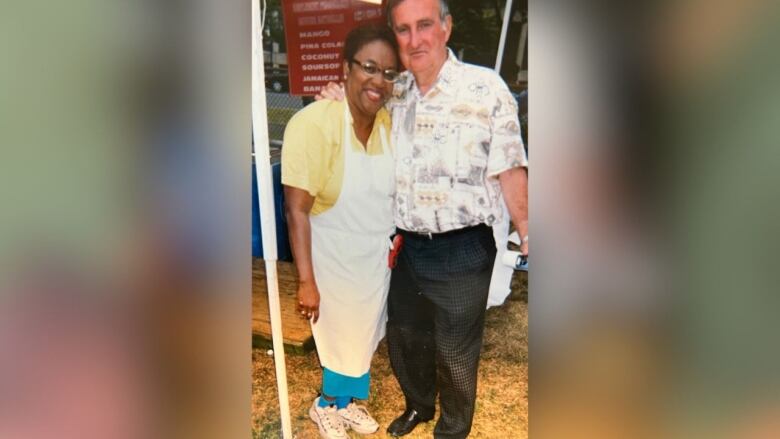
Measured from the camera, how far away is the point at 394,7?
1311mm

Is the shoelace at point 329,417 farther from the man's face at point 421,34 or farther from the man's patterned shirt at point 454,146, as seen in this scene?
the man's face at point 421,34

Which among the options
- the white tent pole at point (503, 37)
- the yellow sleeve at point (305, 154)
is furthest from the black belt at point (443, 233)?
the white tent pole at point (503, 37)

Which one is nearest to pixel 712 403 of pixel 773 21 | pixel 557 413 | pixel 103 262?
pixel 557 413

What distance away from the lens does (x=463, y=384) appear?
135 cm

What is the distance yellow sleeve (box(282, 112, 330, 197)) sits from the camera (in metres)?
1.41

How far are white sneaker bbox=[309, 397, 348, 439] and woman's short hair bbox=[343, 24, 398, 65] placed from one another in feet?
2.89

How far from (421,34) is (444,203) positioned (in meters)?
0.39

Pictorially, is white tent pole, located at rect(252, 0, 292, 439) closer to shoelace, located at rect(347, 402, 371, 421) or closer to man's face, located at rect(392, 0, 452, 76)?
shoelace, located at rect(347, 402, 371, 421)

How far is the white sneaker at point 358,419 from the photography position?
1427 mm

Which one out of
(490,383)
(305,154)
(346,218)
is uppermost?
(305,154)

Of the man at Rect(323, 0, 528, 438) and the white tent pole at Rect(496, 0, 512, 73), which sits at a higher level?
the white tent pole at Rect(496, 0, 512, 73)

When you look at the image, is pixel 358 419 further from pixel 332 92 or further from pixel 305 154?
pixel 332 92

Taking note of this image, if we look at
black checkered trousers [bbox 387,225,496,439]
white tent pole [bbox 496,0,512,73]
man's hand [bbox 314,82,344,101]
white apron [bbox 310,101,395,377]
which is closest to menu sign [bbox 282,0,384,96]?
man's hand [bbox 314,82,344,101]

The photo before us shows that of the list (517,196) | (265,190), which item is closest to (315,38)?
(265,190)
